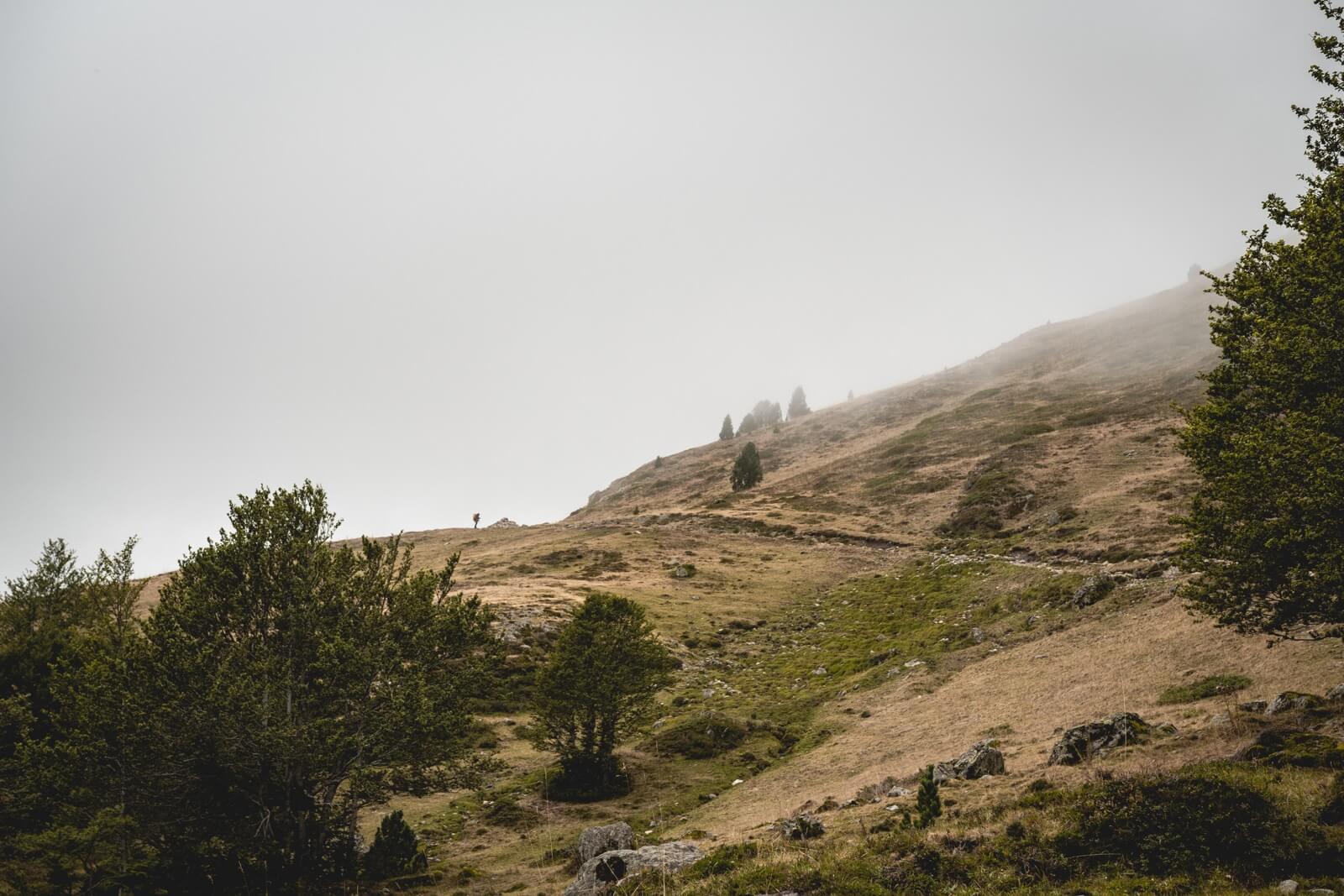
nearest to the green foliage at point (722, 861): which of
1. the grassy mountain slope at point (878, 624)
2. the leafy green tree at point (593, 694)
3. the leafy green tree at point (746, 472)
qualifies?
the grassy mountain slope at point (878, 624)

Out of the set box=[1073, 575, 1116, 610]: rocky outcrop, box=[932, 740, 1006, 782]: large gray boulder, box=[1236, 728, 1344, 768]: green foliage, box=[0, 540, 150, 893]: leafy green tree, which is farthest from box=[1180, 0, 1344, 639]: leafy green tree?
box=[0, 540, 150, 893]: leafy green tree

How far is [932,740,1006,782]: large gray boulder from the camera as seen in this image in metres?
19.6

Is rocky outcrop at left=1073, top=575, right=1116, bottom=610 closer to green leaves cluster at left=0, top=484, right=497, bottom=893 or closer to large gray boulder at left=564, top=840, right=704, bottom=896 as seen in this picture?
large gray boulder at left=564, top=840, right=704, bottom=896

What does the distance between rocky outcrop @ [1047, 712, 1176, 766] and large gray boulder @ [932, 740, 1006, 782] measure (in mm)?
1552

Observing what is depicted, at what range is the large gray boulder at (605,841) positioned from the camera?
778 inches

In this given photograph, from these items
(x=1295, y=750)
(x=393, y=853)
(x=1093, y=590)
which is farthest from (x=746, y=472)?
(x=1295, y=750)

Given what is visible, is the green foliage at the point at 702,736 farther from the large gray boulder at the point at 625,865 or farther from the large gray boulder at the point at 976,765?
the large gray boulder at the point at 625,865

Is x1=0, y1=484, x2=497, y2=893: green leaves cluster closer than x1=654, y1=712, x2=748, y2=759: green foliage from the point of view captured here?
Yes

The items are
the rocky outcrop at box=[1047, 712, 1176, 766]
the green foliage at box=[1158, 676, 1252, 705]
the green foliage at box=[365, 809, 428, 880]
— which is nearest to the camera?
the rocky outcrop at box=[1047, 712, 1176, 766]

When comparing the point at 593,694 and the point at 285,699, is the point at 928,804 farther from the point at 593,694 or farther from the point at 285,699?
the point at 285,699

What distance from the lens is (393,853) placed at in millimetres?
21625

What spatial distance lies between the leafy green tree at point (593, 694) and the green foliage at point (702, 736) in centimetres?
354

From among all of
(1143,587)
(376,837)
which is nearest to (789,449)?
(1143,587)

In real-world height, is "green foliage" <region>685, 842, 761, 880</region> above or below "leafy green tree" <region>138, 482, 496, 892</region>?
below
